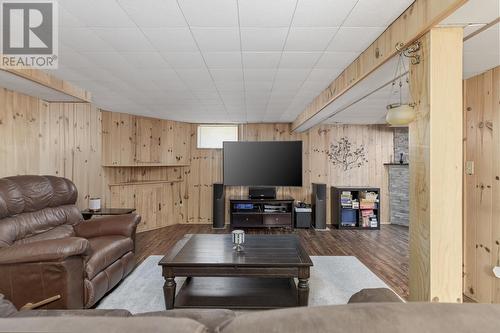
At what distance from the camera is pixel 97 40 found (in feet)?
6.93

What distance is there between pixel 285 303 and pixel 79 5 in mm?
2675

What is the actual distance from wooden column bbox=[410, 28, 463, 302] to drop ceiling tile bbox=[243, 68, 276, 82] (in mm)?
1519

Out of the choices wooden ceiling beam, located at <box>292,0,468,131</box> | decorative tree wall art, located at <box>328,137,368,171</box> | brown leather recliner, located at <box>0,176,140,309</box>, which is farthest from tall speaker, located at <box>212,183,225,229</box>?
wooden ceiling beam, located at <box>292,0,468,131</box>

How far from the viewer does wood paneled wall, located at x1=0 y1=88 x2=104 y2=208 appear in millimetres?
3064

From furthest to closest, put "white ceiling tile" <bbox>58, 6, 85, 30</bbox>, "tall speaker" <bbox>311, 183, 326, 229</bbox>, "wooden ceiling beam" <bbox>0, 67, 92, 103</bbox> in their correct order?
"tall speaker" <bbox>311, 183, 326, 229</bbox> → "wooden ceiling beam" <bbox>0, 67, 92, 103</bbox> → "white ceiling tile" <bbox>58, 6, 85, 30</bbox>

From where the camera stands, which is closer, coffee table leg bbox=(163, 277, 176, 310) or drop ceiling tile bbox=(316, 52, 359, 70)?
coffee table leg bbox=(163, 277, 176, 310)

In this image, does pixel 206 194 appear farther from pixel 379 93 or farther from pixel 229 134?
pixel 379 93

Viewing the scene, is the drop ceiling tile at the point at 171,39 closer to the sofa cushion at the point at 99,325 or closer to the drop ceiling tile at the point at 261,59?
the drop ceiling tile at the point at 261,59

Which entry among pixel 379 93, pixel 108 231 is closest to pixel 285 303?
pixel 108 231

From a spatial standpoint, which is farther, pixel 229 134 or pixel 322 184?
pixel 229 134

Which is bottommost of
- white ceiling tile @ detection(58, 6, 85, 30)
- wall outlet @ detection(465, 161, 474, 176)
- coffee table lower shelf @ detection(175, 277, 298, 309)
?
coffee table lower shelf @ detection(175, 277, 298, 309)

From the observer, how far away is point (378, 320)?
553mm

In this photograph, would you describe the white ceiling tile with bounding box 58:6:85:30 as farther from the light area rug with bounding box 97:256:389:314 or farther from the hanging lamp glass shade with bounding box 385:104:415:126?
the light area rug with bounding box 97:256:389:314

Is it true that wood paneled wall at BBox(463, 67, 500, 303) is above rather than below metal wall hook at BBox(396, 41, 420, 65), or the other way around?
below
